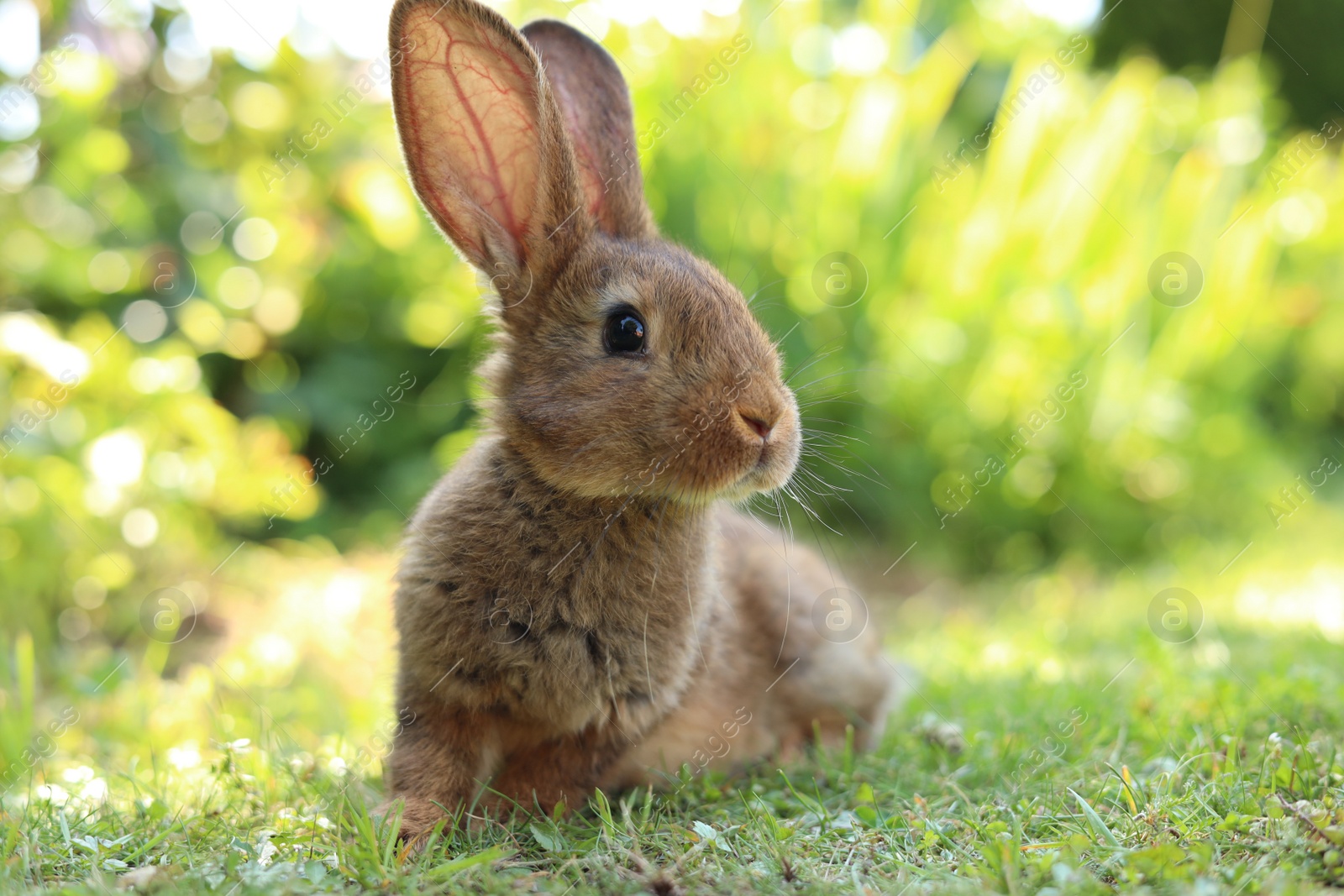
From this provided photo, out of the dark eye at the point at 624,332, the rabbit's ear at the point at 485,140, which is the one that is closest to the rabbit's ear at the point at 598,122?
the rabbit's ear at the point at 485,140

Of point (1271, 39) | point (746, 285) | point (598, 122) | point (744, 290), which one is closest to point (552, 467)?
point (598, 122)

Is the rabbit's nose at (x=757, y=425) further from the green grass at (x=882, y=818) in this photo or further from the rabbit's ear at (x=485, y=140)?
the green grass at (x=882, y=818)

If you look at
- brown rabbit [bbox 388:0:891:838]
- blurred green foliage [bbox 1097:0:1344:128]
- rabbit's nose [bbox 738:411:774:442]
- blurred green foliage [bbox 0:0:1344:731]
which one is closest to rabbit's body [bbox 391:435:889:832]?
brown rabbit [bbox 388:0:891:838]

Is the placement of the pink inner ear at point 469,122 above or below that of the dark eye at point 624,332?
above

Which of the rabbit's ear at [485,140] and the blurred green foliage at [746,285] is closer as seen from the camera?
the rabbit's ear at [485,140]

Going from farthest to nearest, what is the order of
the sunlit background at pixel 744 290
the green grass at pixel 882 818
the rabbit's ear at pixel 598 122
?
the sunlit background at pixel 744 290 < the rabbit's ear at pixel 598 122 < the green grass at pixel 882 818

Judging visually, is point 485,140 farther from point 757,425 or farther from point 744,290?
point 744,290

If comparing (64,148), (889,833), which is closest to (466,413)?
(64,148)

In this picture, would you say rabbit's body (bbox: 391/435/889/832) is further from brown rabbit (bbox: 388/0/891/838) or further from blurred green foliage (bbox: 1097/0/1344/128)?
blurred green foliage (bbox: 1097/0/1344/128)
